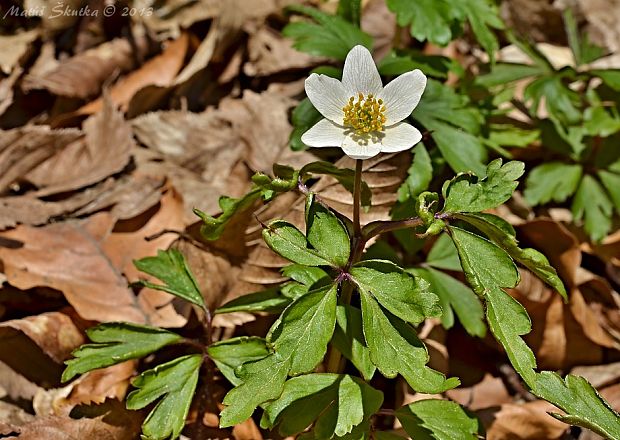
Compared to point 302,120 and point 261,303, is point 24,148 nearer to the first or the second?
point 302,120

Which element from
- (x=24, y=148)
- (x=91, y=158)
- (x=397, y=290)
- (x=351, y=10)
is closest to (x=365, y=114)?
(x=397, y=290)

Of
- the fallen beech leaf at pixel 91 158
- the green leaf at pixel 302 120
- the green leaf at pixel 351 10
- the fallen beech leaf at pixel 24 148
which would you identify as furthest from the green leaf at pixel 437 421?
the fallen beech leaf at pixel 24 148

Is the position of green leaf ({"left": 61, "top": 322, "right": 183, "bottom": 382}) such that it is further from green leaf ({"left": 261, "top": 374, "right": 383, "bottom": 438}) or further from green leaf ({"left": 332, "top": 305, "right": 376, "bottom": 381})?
green leaf ({"left": 332, "top": 305, "right": 376, "bottom": 381})

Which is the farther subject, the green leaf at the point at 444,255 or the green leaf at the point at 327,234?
the green leaf at the point at 444,255

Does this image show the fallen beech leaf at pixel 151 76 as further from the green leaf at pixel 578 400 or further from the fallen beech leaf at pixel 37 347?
the green leaf at pixel 578 400

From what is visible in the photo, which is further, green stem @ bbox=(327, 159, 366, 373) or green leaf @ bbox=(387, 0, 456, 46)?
green leaf @ bbox=(387, 0, 456, 46)

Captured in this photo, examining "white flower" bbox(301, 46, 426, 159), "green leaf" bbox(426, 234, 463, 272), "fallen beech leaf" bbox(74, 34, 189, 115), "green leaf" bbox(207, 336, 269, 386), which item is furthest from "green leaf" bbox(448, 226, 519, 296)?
"fallen beech leaf" bbox(74, 34, 189, 115)

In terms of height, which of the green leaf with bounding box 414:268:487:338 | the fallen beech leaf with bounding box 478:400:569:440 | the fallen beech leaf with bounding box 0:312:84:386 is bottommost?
the fallen beech leaf with bounding box 478:400:569:440
